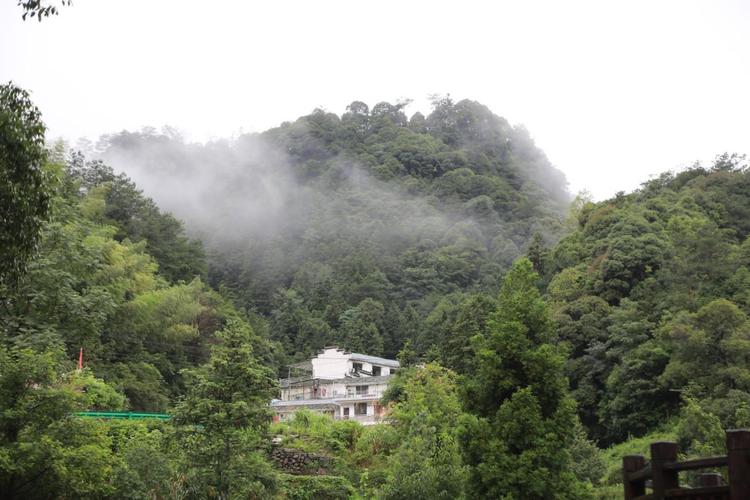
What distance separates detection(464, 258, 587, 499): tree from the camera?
44.0ft

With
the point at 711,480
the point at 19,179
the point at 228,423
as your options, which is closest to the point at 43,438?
the point at 228,423

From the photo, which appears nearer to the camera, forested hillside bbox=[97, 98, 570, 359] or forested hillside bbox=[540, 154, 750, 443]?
forested hillside bbox=[540, 154, 750, 443]

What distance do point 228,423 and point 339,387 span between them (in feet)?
89.2

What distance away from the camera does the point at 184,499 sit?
52.7 ft

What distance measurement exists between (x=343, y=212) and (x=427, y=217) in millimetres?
8653

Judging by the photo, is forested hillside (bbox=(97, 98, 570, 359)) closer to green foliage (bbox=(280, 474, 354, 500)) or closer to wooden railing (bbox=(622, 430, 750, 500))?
green foliage (bbox=(280, 474, 354, 500))

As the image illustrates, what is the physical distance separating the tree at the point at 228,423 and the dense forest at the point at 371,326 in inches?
1.8

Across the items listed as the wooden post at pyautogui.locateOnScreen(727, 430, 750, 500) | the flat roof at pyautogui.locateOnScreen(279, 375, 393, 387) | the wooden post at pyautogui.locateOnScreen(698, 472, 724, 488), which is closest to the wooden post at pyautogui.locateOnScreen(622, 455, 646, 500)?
the wooden post at pyautogui.locateOnScreen(698, 472, 724, 488)

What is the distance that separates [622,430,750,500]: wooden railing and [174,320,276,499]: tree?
10.4 meters

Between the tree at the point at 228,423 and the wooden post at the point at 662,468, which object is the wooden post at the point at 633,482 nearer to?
the wooden post at the point at 662,468

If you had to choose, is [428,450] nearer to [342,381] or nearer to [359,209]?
[342,381]

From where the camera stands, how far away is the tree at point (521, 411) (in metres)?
13.4

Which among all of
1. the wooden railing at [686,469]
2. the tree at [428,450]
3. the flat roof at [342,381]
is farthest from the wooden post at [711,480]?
the flat roof at [342,381]

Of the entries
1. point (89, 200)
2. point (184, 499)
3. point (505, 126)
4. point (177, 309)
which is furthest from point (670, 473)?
point (505, 126)
